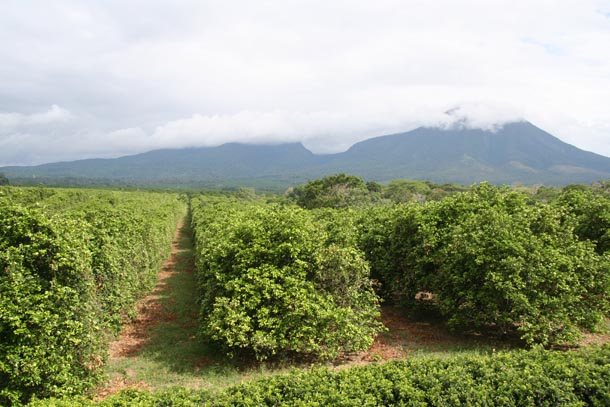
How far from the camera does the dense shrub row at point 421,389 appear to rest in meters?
6.34

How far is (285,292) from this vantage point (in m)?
10.3

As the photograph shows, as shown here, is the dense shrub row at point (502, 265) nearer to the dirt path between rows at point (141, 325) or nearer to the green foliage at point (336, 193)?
the dirt path between rows at point (141, 325)

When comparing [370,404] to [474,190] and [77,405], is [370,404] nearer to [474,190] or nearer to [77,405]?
[77,405]

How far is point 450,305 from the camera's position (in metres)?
12.0

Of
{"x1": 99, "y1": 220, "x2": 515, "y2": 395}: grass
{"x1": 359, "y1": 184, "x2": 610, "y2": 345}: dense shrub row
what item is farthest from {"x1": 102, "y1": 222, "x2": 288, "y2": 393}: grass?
{"x1": 359, "y1": 184, "x2": 610, "y2": 345}: dense shrub row

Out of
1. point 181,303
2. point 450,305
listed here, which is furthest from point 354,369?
point 181,303

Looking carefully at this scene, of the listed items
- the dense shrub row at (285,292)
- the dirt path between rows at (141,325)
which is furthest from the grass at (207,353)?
the dense shrub row at (285,292)

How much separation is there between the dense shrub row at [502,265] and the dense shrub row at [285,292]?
2.81 meters

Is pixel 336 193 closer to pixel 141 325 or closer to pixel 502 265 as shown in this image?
pixel 141 325

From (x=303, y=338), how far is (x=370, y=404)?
4.19 meters

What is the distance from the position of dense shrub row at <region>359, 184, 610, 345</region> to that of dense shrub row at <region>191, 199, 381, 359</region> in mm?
2815

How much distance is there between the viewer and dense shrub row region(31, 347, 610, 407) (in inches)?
249

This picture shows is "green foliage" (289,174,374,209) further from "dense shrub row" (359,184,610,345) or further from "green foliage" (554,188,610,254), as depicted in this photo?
"dense shrub row" (359,184,610,345)

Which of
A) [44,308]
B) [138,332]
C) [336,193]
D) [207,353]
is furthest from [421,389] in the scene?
[336,193]
